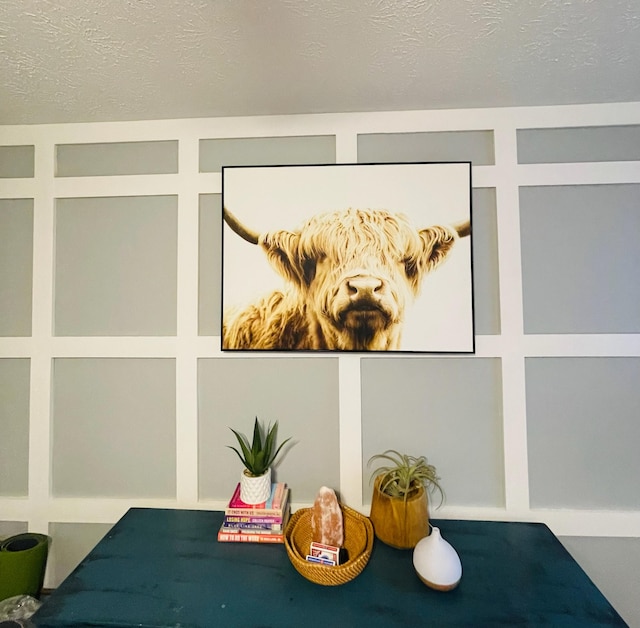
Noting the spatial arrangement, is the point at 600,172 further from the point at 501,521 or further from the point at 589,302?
the point at 501,521

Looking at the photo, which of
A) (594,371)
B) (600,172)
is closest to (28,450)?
(594,371)

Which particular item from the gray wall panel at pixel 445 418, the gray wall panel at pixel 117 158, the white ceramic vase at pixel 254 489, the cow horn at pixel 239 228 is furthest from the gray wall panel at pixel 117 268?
the gray wall panel at pixel 445 418

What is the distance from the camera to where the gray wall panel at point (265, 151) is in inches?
61.6

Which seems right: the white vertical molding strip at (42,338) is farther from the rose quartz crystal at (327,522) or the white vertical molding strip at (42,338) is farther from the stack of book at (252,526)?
the rose quartz crystal at (327,522)

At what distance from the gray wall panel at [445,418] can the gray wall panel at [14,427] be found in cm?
137

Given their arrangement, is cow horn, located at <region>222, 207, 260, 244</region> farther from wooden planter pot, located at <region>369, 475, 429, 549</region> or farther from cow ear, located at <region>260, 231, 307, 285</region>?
wooden planter pot, located at <region>369, 475, 429, 549</region>

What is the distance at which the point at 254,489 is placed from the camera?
1363mm

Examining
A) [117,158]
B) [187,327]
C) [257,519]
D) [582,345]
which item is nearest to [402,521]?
[257,519]

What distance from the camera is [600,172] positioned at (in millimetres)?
1484

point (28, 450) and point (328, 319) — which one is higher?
point (328, 319)

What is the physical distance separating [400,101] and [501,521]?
161 centimetres

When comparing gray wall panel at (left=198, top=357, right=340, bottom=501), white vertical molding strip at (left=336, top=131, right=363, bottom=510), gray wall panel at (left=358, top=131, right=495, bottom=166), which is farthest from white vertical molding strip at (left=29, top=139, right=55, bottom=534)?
gray wall panel at (left=358, top=131, right=495, bottom=166)

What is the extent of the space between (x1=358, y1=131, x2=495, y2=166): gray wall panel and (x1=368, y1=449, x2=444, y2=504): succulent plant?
116 cm

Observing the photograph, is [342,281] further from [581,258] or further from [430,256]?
[581,258]
